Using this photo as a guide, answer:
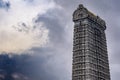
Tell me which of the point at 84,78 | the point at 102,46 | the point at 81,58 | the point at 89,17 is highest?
the point at 89,17

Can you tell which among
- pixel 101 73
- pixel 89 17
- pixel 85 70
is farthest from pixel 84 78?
pixel 89 17

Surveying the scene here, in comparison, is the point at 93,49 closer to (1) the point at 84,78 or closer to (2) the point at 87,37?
(2) the point at 87,37

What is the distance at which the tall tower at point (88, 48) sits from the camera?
137875 millimetres

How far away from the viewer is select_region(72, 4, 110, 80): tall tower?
137875 millimetres

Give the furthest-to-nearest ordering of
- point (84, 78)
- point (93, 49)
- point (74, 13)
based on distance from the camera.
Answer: point (74, 13)
point (93, 49)
point (84, 78)

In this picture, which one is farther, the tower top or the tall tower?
the tower top

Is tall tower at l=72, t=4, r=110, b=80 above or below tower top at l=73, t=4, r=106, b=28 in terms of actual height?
below

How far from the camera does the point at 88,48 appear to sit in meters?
140

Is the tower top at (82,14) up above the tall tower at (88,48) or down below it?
above

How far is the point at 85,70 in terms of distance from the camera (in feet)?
446

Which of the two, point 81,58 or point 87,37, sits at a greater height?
point 87,37

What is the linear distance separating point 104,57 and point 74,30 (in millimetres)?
26460

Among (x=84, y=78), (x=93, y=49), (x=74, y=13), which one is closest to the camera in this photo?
(x=84, y=78)

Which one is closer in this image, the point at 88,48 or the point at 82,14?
the point at 88,48
